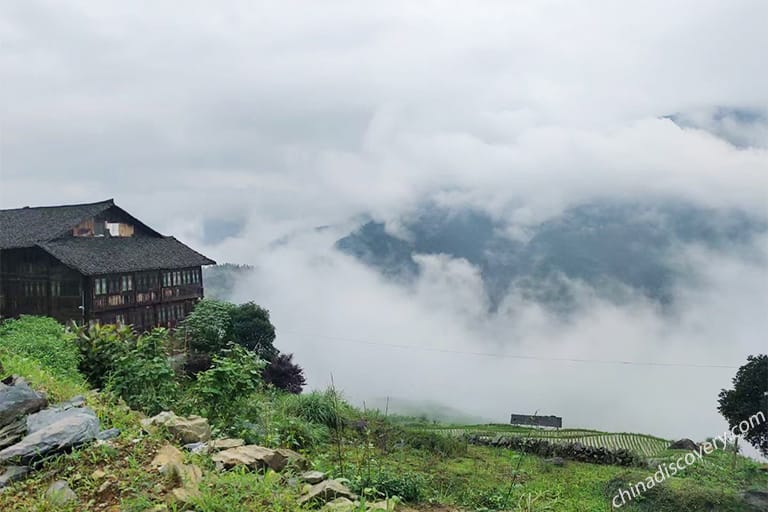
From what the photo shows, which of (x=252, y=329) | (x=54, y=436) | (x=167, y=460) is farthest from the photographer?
(x=252, y=329)

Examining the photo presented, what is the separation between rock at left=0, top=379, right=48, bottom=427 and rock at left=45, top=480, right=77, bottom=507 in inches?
51.1

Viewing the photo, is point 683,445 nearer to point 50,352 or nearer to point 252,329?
point 252,329

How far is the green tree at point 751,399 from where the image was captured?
1338 cm

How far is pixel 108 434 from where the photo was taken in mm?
5691

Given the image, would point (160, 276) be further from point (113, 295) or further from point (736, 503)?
point (736, 503)

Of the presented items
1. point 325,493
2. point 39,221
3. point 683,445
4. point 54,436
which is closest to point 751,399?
point 683,445

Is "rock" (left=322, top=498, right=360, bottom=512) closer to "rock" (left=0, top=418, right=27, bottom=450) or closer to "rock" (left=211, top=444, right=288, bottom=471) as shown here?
"rock" (left=211, top=444, right=288, bottom=471)

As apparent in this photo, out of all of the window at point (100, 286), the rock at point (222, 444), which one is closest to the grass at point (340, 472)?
the rock at point (222, 444)

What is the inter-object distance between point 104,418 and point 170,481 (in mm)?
1928

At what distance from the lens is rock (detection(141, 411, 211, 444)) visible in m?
6.24

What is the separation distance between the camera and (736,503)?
9172mm

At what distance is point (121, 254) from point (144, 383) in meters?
18.2

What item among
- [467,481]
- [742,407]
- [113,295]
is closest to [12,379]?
[467,481]

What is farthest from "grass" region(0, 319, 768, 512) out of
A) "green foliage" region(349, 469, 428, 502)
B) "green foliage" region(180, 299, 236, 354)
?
"green foliage" region(180, 299, 236, 354)
